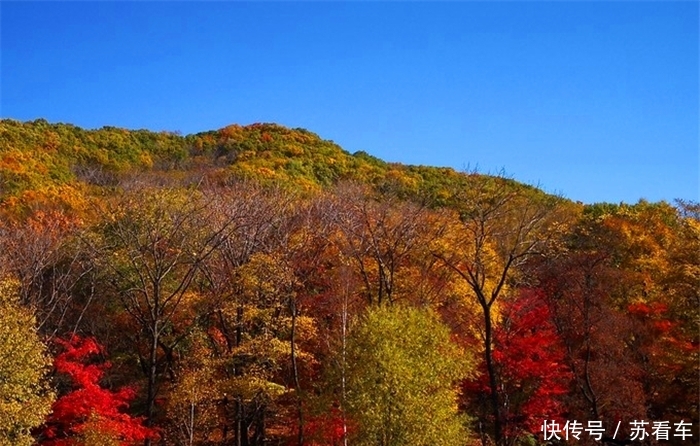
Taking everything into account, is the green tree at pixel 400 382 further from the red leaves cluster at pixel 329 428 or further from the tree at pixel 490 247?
the tree at pixel 490 247

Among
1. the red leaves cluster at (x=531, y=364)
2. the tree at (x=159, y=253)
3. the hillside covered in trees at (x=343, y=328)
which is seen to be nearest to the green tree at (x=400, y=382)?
the hillside covered in trees at (x=343, y=328)

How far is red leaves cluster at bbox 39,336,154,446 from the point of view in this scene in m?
22.0

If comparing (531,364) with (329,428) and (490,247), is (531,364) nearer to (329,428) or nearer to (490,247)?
(490,247)

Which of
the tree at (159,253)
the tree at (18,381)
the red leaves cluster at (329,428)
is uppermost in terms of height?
the tree at (159,253)

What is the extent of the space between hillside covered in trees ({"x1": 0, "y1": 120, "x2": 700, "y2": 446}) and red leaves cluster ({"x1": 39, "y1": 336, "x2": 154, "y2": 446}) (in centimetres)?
9

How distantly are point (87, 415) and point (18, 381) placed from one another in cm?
297

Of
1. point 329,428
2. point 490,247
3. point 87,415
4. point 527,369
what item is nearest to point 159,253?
point 87,415

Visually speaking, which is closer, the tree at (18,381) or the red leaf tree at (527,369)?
the tree at (18,381)

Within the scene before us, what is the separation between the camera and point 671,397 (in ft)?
91.7

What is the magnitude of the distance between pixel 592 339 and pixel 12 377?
2200cm

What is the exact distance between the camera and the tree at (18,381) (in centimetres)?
2053

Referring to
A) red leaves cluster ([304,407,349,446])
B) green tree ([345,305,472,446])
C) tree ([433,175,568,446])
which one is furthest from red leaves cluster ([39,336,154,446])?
tree ([433,175,568,446])

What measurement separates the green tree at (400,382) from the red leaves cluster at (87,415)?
26.2 ft

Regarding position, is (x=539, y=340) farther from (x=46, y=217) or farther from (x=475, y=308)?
(x=46, y=217)
